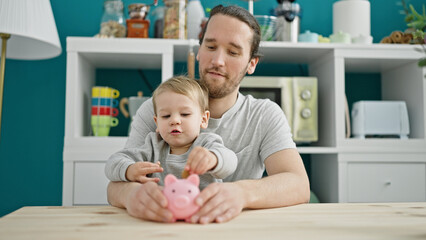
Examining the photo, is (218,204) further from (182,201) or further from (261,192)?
(261,192)

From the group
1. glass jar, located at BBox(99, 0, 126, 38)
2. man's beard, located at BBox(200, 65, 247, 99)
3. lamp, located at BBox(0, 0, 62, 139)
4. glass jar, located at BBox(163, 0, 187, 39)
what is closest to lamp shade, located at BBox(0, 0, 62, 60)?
lamp, located at BBox(0, 0, 62, 139)

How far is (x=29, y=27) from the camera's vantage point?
1898 millimetres

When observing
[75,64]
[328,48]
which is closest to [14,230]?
[75,64]

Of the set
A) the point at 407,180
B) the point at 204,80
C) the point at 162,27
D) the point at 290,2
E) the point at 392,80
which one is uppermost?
the point at 290,2

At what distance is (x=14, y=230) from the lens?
69 centimetres

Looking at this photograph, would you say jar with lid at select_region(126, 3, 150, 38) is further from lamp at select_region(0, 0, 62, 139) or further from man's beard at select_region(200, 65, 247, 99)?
man's beard at select_region(200, 65, 247, 99)

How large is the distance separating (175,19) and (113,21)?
1.08 ft

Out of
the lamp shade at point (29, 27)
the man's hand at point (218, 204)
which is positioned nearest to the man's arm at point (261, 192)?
the man's hand at point (218, 204)

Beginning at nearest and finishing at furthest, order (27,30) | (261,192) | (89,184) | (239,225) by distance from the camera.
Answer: (239,225) → (261,192) → (27,30) → (89,184)

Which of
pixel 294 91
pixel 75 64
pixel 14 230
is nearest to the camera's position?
pixel 14 230

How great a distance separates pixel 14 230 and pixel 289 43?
5.66ft

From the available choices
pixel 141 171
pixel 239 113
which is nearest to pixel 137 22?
pixel 239 113

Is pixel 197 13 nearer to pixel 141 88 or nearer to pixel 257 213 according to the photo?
pixel 141 88

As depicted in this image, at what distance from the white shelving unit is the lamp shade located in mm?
127
